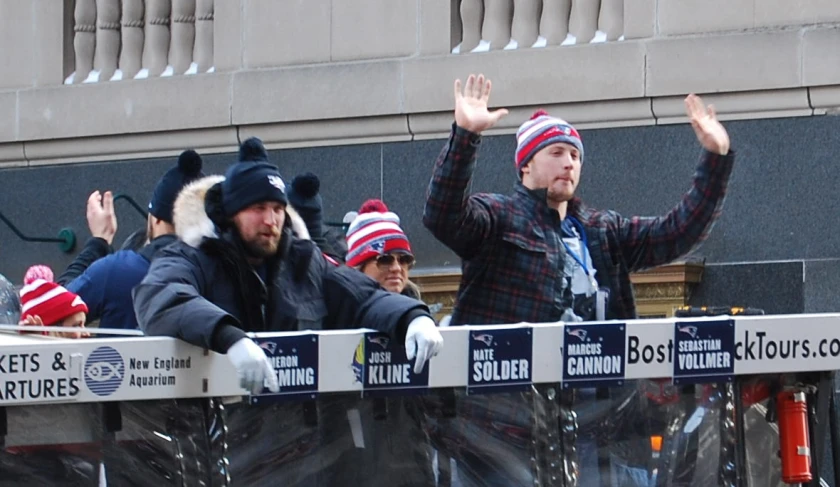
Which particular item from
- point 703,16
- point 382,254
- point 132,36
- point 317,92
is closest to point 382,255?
point 382,254

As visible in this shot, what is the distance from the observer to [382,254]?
7.61 m

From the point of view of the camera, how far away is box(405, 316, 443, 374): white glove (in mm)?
4676

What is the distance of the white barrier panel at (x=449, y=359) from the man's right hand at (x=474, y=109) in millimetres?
1167

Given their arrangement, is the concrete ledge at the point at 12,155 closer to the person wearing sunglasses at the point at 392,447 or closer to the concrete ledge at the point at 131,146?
the concrete ledge at the point at 131,146

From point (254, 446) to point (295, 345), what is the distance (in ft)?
0.96

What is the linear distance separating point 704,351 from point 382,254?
9.38ft

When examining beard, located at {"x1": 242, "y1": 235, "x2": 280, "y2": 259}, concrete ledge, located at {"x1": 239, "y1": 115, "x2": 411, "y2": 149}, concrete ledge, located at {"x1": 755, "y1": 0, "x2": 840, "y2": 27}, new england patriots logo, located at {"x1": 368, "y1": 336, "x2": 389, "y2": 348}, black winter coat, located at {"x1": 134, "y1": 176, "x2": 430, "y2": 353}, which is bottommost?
new england patriots logo, located at {"x1": 368, "y1": 336, "x2": 389, "y2": 348}

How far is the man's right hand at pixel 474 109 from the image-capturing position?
230 inches

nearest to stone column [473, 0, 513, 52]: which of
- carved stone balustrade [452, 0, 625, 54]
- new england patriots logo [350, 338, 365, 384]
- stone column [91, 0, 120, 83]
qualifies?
carved stone balustrade [452, 0, 625, 54]

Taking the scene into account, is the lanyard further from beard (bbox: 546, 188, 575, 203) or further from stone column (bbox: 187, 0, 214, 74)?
stone column (bbox: 187, 0, 214, 74)

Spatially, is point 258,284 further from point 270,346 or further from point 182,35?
point 182,35

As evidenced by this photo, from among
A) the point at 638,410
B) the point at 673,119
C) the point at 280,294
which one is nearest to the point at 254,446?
the point at 280,294

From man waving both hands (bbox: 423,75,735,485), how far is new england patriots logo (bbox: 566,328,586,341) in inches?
35.9

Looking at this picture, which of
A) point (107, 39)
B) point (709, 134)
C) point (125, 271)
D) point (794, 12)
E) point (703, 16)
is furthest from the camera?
point (107, 39)
